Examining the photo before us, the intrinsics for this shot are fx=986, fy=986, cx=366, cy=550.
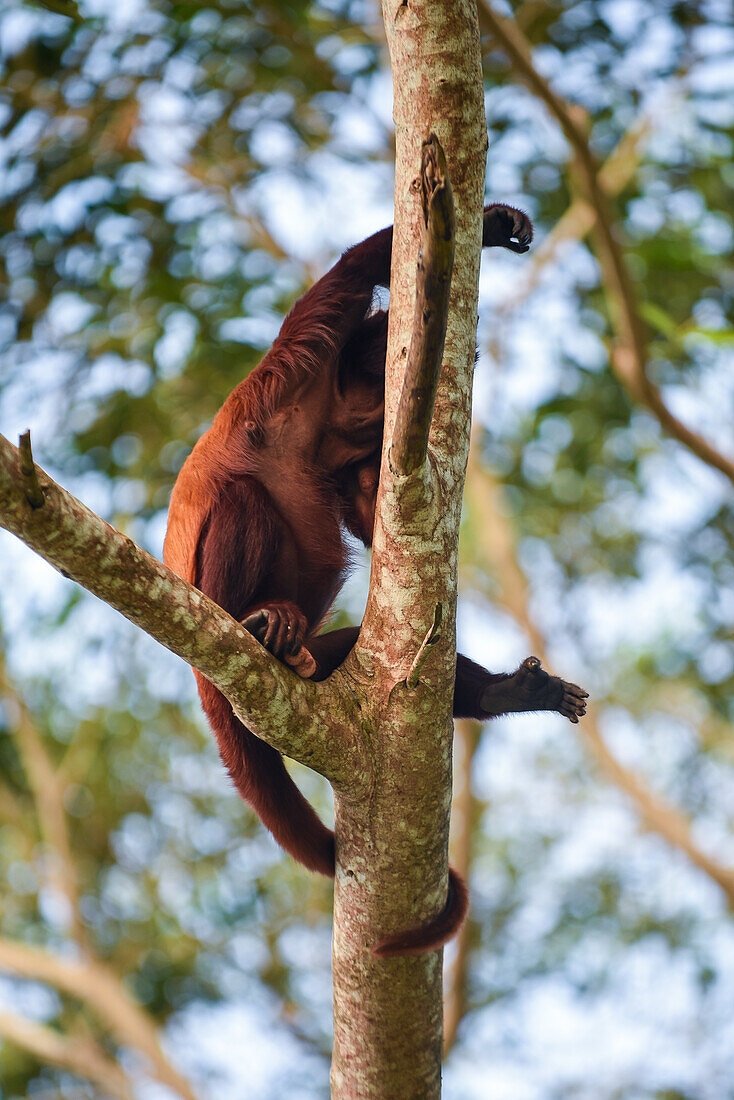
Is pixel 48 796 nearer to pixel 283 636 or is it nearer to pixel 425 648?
pixel 283 636

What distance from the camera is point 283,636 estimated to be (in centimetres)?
227

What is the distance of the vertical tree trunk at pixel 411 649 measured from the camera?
6.80ft

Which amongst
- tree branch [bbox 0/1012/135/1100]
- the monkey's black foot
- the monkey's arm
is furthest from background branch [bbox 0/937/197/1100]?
the monkey's black foot

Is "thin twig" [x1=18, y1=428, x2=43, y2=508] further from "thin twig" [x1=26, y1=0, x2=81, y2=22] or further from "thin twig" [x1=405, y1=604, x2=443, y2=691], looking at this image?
"thin twig" [x1=26, y1=0, x2=81, y2=22]

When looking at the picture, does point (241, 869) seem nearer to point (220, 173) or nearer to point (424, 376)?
point (220, 173)

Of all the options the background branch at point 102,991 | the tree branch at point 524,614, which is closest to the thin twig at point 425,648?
the tree branch at point 524,614

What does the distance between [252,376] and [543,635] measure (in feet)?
12.6

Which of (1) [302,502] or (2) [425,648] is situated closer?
(2) [425,648]

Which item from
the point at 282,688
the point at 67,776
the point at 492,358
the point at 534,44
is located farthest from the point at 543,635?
the point at 282,688

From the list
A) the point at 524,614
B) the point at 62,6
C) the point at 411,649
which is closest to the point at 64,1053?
the point at 524,614

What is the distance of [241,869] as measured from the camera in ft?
28.2

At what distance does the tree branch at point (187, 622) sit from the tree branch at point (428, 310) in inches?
19.3

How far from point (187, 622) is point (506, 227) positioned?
4.70 feet

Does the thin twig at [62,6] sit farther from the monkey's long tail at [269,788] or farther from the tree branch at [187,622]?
the monkey's long tail at [269,788]
